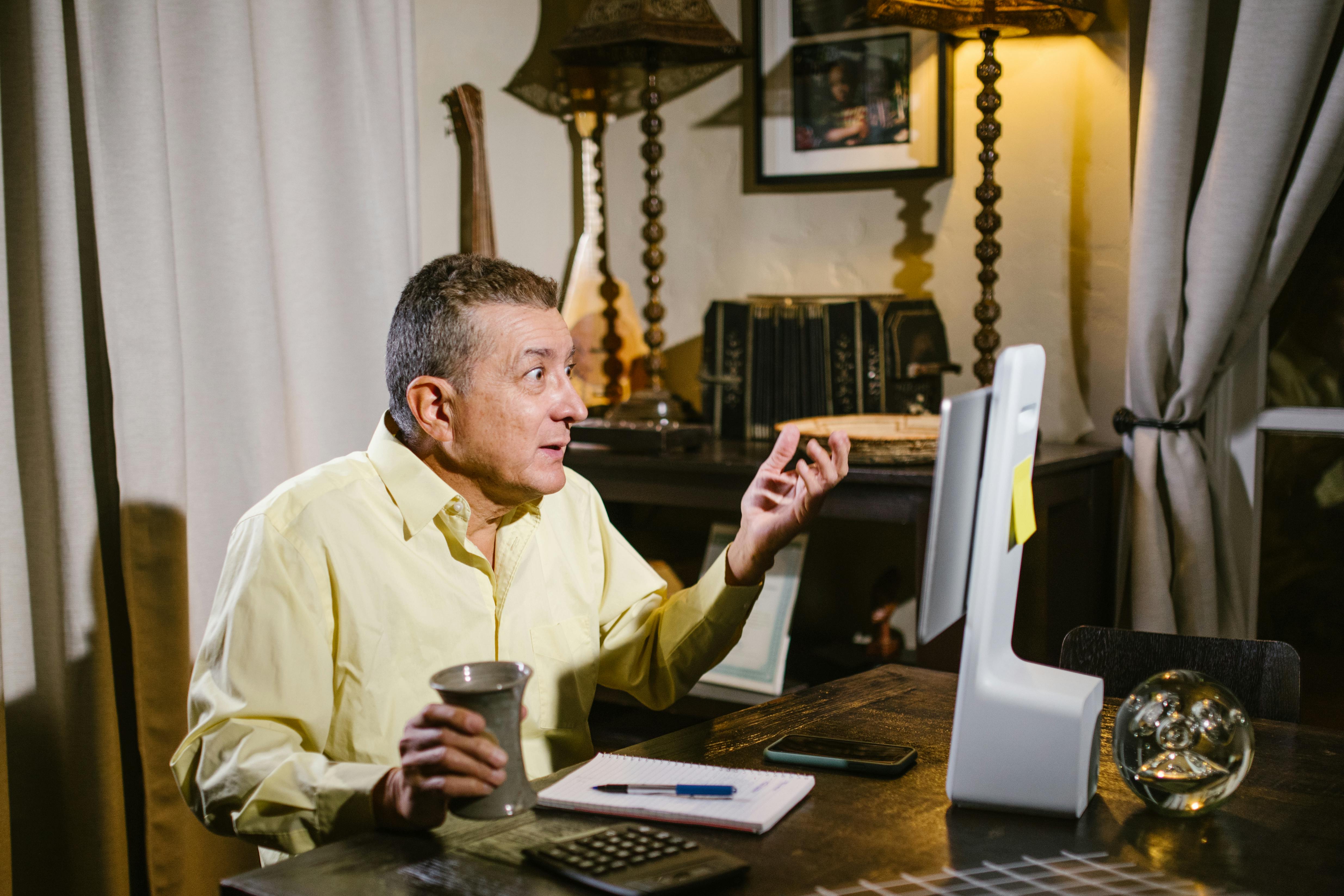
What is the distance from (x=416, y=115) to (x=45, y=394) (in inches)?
39.3

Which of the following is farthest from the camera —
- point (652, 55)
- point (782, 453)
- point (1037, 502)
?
point (652, 55)

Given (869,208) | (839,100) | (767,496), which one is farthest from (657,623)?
(839,100)

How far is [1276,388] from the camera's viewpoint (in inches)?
94.3

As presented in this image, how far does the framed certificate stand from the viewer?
97.0 inches

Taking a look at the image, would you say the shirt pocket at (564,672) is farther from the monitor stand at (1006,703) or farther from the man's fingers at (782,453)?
the monitor stand at (1006,703)

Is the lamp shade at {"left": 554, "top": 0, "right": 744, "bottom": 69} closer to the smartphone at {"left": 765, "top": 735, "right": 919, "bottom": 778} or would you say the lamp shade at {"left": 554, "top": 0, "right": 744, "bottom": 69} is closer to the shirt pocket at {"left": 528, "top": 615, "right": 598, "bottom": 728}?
the shirt pocket at {"left": 528, "top": 615, "right": 598, "bottom": 728}

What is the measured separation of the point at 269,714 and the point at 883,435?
4.44ft

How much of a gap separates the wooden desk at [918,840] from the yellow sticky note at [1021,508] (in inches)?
8.3

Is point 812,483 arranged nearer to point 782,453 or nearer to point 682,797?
point 782,453

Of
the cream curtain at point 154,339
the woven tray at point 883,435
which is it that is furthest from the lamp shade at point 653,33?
the woven tray at point 883,435

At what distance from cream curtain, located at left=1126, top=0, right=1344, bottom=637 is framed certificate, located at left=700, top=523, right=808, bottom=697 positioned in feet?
2.24

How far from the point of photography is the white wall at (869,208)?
8.17 feet

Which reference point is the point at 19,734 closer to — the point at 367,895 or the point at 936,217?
the point at 367,895

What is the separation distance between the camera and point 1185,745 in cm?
108
